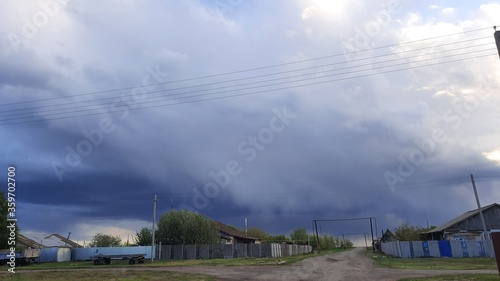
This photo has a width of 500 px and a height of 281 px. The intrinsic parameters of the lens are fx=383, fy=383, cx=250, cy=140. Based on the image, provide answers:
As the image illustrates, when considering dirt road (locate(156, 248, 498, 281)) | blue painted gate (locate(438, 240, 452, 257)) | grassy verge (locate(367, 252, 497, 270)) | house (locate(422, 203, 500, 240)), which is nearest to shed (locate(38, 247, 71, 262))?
dirt road (locate(156, 248, 498, 281))

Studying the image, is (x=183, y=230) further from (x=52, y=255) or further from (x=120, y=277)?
(x=120, y=277)

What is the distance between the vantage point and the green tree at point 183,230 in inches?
2717

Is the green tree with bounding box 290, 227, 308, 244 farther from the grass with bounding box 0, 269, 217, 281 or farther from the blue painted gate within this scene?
the grass with bounding box 0, 269, 217, 281

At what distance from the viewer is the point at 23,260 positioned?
50531 millimetres

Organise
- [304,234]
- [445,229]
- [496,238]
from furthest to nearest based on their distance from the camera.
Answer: [304,234] < [445,229] < [496,238]

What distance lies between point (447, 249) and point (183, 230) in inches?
1670

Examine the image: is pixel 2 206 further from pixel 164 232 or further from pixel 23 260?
pixel 164 232

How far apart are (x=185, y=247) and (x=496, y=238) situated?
52.9 meters

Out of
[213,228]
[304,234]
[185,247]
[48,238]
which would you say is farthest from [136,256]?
[304,234]

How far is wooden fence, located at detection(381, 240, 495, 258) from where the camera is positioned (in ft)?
148

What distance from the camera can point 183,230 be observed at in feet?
226

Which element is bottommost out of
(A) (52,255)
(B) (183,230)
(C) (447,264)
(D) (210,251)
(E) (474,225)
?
(C) (447,264)

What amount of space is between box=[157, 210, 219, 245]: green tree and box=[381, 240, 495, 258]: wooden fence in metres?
33.3

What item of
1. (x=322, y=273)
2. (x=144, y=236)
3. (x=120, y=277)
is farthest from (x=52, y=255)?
(x=322, y=273)
